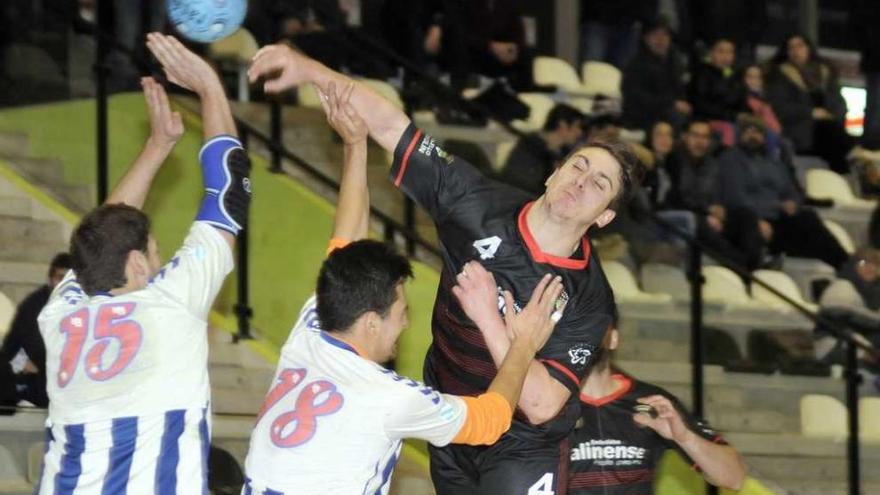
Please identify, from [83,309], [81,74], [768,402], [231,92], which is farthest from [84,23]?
[83,309]

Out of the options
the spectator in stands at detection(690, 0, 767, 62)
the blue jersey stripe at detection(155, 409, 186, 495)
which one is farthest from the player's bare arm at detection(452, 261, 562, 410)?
the spectator in stands at detection(690, 0, 767, 62)

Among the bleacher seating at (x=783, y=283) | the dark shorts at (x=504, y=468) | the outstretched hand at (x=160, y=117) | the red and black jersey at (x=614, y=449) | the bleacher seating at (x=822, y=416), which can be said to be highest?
the outstretched hand at (x=160, y=117)

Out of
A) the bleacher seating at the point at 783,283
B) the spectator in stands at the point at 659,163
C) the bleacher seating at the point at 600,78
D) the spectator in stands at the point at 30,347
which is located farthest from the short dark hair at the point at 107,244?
the bleacher seating at the point at 600,78

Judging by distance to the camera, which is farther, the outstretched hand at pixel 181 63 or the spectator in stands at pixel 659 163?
the spectator in stands at pixel 659 163

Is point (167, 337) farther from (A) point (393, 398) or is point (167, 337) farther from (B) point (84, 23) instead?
(B) point (84, 23)

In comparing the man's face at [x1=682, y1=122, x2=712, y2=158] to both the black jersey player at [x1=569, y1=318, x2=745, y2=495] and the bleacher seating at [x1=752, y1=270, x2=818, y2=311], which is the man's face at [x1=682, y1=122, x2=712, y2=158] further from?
the black jersey player at [x1=569, y1=318, x2=745, y2=495]

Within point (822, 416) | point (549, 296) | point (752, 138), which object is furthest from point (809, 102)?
point (549, 296)

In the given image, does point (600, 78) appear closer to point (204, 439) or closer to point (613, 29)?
point (613, 29)

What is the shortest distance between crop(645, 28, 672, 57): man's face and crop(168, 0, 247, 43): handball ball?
6749 mm

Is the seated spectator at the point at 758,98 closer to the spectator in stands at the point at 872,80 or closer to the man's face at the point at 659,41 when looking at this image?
the man's face at the point at 659,41

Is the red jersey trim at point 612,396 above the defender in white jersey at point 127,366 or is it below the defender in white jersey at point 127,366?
below

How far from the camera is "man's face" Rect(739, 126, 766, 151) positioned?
464 inches

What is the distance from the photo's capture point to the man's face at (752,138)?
1178cm

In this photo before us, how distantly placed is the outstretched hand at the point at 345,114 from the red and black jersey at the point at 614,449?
1328mm
